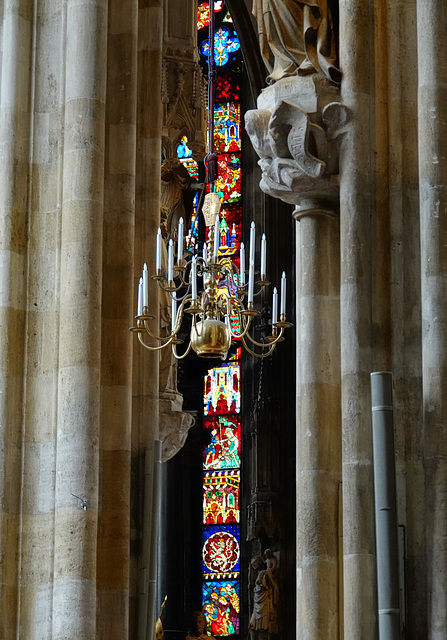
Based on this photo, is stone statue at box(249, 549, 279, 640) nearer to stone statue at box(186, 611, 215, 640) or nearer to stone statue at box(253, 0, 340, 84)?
stone statue at box(186, 611, 215, 640)

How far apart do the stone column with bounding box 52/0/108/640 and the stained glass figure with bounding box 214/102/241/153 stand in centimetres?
1194

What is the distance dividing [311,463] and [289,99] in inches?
81.6

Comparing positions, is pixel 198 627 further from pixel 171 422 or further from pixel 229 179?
pixel 171 422

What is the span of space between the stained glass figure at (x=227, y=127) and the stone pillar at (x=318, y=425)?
14722 millimetres

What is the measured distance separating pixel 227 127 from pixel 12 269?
41.9 ft

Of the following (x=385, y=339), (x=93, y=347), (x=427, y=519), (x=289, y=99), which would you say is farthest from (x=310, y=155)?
(x=93, y=347)

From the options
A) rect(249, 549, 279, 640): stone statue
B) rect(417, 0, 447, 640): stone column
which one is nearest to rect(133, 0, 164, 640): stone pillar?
rect(417, 0, 447, 640): stone column

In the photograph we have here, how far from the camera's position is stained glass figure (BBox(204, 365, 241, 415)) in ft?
75.2

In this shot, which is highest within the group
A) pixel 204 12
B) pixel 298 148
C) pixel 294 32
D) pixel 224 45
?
pixel 204 12

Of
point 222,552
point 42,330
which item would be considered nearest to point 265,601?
point 222,552

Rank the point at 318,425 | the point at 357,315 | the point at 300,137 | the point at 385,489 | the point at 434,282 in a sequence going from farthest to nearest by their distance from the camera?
the point at 318,425, the point at 300,137, the point at 357,315, the point at 434,282, the point at 385,489

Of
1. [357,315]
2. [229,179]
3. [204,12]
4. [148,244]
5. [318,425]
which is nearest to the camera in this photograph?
[357,315]

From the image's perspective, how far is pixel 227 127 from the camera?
24.0 metres

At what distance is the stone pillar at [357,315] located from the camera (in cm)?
797
